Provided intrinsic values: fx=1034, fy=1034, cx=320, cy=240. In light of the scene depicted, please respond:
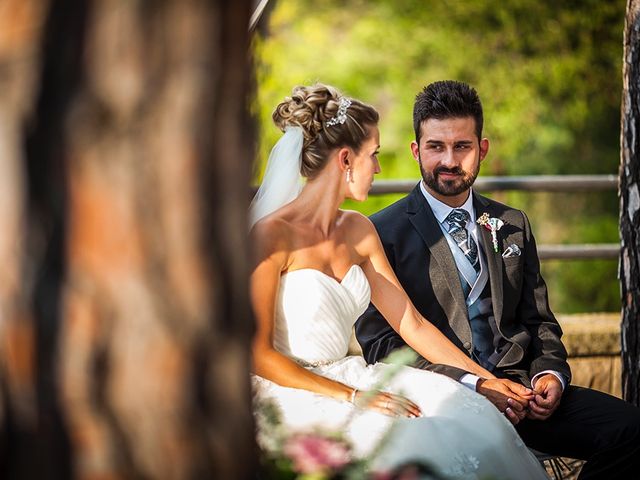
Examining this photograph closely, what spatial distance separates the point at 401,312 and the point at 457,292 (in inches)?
10.1

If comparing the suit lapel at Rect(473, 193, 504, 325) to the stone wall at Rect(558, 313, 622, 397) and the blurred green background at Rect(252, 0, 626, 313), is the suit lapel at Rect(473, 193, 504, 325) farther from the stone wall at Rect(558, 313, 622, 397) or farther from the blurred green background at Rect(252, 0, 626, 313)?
the blurred green background at Rect(252, 0, 626, 313)

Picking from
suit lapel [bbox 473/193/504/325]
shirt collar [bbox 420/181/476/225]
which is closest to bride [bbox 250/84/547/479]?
suit lapel [bbox 473/193/504/325]

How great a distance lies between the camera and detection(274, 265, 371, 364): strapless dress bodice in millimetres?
3203

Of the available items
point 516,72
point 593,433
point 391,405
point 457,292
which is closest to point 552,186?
point 457,292

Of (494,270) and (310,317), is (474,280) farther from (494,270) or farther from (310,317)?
(310,317)

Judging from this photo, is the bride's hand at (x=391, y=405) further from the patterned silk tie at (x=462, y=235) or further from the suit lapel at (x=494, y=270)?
the patterned silk tie at (x=462, y=235)

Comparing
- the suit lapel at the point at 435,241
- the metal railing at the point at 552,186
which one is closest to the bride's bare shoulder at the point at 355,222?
the suit lapel at the point at 435,241

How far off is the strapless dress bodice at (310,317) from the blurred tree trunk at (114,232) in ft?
5.91

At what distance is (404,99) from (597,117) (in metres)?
2.33

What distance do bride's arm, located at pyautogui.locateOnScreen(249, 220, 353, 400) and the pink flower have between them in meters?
1.24

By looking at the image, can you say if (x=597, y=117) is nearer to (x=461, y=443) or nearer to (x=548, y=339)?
(x=548, y=339)

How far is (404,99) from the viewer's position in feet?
41.9

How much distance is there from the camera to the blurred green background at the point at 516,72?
12023 mm

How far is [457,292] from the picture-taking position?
3.64 m
